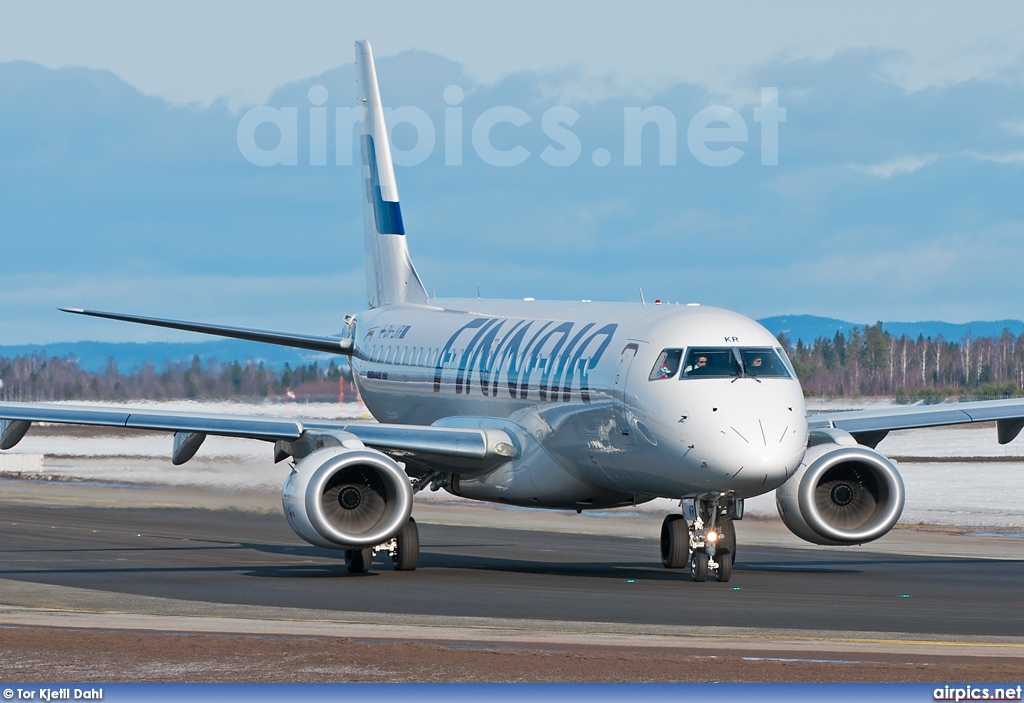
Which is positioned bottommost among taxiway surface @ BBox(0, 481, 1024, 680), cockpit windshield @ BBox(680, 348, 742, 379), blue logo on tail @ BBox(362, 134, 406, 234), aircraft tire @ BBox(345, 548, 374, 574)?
taxiway surface @ BBox(0, 481, 1024, 680)

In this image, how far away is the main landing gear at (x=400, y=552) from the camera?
26.0m

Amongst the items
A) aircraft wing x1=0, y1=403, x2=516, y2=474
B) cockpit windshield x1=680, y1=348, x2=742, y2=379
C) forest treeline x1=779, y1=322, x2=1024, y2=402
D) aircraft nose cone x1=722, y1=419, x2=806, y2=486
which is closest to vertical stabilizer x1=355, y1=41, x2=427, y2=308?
aircraft wing x1=0, y1=403, x2=516, y2=474

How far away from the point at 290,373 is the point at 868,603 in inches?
Result: 1974

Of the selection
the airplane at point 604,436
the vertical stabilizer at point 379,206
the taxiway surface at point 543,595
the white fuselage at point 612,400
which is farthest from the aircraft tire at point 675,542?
the vertical stabilizer at point 379,206

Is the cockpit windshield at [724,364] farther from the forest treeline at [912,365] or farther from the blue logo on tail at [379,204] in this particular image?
the forest treeline at [912,365]

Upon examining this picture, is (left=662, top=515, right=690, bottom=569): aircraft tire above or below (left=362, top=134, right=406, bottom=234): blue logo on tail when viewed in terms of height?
below

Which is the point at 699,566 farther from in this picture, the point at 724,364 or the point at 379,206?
the point at 379,206

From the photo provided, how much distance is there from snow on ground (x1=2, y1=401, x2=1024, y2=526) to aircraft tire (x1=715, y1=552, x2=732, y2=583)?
48.5 feet

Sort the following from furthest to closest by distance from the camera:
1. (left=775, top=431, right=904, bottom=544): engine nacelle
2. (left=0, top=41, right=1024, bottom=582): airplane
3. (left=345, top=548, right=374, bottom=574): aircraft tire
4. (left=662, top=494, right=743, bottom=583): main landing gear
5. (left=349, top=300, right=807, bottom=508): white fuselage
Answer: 1. (left=345, top=548, right=374, bottom=574): aircraft tire
2. (left=775, top=431, right=904, bottom=544): engine nacelle
3. (left=662, top=494, right=743, bottom=583): main landing gear
4. (left=0, top=41, right=1024, bottom=582): airplane
5. (left=349, top=300, right=807, bottom=508): white fuselage

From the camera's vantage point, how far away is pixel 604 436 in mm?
24078

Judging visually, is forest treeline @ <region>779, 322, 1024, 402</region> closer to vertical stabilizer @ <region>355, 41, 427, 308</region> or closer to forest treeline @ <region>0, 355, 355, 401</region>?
forest treeline @ <region>0, 355, 355, 401</region>

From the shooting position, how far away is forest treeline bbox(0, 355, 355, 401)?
2436 inches

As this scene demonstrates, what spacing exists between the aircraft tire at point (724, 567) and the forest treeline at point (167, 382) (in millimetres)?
28221

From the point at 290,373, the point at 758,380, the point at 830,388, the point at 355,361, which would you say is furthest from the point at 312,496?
the point at 830,388
